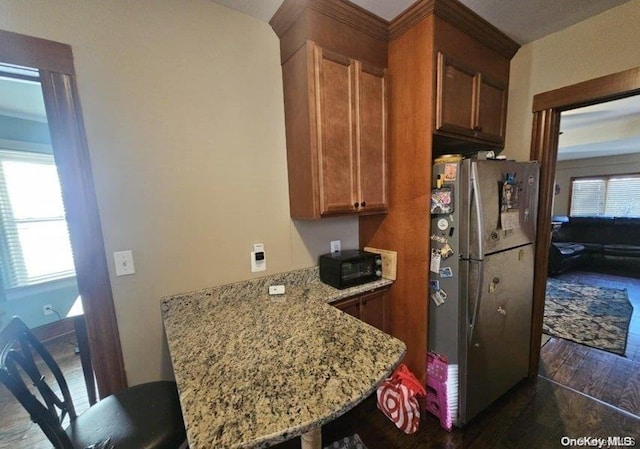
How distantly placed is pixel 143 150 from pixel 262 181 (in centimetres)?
65

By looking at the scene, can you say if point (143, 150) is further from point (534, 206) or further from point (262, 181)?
point (534, 206)

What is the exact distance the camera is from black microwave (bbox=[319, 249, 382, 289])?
1726 mm

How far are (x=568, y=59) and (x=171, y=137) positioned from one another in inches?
105

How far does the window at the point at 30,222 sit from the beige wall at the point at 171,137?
2139 millimetres

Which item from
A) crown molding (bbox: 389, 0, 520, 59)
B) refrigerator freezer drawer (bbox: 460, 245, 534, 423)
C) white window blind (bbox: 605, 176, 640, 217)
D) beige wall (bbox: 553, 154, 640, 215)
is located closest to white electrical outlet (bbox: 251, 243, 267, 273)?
refrigerator freezer drawer (bbox: 460, 245, 534, 423)

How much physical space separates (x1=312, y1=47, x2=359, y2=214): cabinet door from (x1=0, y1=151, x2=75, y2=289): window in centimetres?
291

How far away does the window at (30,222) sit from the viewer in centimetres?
270

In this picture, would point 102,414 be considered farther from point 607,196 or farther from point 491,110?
point 607,196

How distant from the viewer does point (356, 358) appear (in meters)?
0.95

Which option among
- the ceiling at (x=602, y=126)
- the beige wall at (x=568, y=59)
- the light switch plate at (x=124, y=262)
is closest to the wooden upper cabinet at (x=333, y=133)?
the light switch plate at (x=124, y=262)

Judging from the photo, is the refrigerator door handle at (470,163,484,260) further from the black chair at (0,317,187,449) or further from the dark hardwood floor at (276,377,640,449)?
the black chair at (0,317,187,449)

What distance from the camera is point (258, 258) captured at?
1.68 metres

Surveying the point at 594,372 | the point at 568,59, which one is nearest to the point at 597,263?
the point at 594,372
